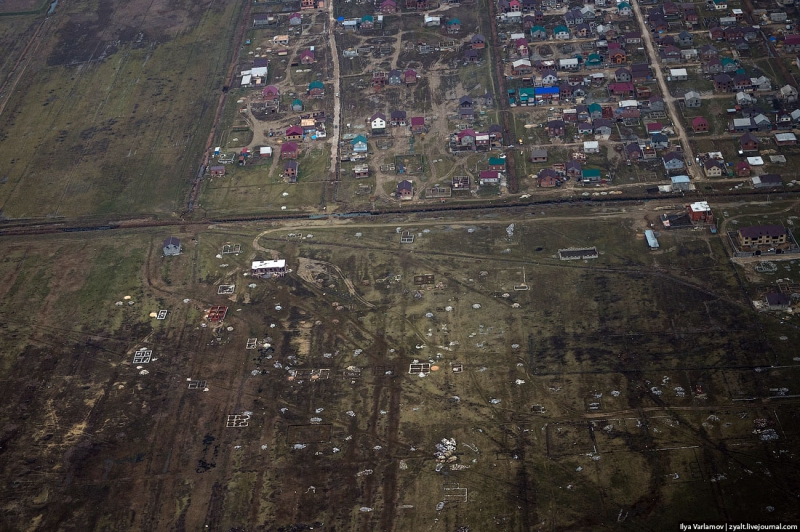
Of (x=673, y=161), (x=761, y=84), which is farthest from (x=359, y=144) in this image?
(x=761, y=84)

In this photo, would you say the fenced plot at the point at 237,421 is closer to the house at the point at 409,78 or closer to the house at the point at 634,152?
the house at the point at 634,152

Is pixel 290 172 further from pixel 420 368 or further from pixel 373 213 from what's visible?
pixel 420 368

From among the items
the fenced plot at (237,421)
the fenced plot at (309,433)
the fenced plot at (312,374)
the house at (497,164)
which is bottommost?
the fenced plot at (309,433)

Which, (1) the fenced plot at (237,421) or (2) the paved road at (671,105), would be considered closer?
(1) the fenced plot at (237,421)

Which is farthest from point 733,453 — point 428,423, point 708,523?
point 428,423

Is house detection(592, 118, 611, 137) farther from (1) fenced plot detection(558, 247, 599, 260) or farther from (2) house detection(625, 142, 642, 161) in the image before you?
(1) fenced plot detection(558, 247, 599, 260)

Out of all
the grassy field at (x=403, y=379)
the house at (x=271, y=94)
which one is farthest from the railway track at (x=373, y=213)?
the house at (x=271, y=94)

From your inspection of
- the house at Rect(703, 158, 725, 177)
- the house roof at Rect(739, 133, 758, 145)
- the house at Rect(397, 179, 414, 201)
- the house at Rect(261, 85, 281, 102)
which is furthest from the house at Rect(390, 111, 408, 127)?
the house roof at Rect(739, 133, 758, 145)
